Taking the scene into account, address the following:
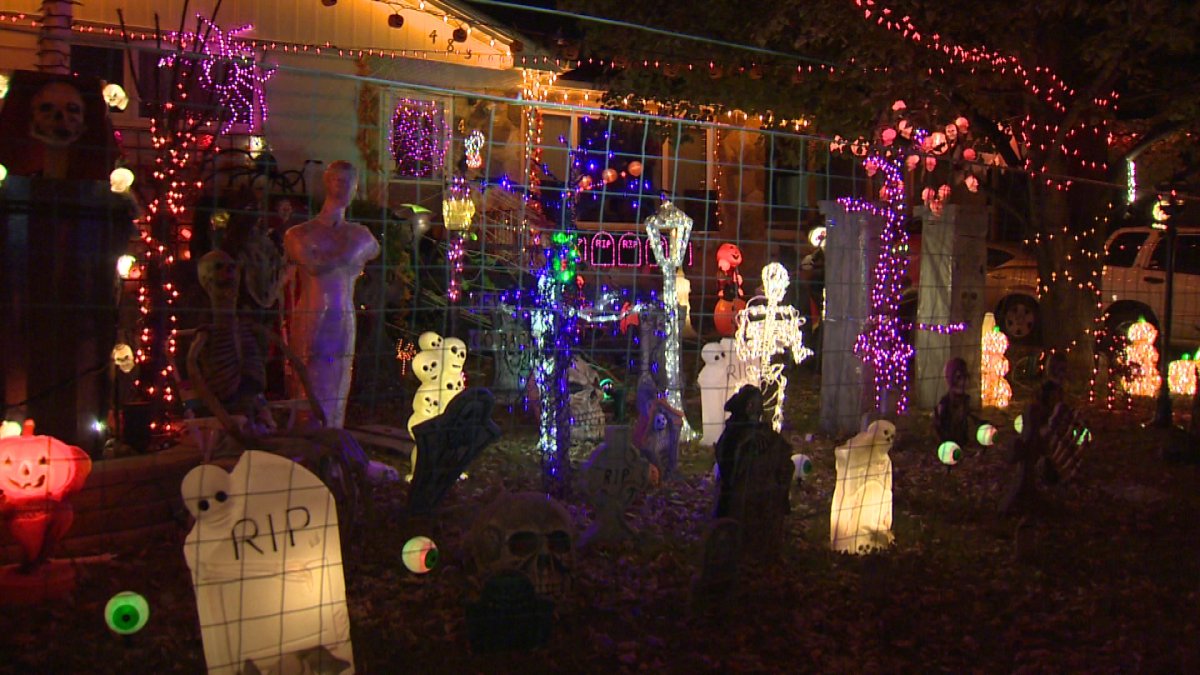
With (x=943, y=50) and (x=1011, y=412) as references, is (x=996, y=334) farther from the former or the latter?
(x=943, y=50)

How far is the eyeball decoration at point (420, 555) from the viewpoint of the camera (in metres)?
5.18

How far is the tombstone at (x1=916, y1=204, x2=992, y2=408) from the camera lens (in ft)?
36.6

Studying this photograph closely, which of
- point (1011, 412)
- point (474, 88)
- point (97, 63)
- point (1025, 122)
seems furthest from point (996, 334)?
point (97, 63)

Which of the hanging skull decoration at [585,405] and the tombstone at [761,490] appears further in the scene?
the hanging skull decoration at [585,405]

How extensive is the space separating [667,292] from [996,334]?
179 inches

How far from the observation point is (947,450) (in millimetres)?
7379

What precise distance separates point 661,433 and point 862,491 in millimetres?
1847

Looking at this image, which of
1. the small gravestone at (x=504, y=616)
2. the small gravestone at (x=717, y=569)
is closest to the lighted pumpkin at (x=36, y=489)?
the small gravestone at (x=504, y=616)

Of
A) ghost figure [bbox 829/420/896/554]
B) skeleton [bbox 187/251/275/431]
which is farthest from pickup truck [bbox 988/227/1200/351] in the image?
skeleton [bbox 187/251/275/431]

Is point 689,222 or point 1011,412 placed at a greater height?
point 689,222

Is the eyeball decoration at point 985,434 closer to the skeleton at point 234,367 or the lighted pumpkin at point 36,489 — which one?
the skeleton at point 234,367

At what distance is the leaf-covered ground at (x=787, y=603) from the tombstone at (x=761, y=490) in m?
0.13

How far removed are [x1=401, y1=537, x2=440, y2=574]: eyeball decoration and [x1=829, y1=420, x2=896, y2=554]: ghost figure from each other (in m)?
2.28

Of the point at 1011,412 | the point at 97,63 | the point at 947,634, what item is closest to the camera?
the point at 947,634
